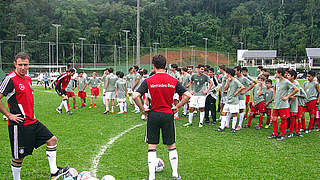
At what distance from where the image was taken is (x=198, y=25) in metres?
105

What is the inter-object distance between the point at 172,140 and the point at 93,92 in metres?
11.4

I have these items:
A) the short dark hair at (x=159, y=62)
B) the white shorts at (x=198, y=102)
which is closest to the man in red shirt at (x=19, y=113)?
the short dark hair at (x=159, y=62)

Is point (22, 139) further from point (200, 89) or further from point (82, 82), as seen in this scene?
point (82, 82)

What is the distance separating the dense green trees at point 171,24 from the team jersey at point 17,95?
251 ft

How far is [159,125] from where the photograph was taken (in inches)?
193

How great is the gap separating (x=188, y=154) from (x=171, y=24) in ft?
339

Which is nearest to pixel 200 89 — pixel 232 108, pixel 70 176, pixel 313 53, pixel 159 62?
pixel 232 108

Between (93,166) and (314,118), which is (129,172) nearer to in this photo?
(93,166)

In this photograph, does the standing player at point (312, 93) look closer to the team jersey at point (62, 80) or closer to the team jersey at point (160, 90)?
the team jersey at point (160, 90)

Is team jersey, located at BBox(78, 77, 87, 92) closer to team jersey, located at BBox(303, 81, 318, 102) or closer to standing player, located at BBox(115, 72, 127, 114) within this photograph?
standing player, located at BBox(115, 72, 127, 114)

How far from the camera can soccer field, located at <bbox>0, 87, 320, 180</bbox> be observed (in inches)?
216

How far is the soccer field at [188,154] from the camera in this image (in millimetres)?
5496

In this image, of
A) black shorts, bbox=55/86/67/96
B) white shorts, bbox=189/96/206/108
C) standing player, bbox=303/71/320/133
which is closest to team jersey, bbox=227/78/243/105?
white shorts, bbox=189/96/206/108

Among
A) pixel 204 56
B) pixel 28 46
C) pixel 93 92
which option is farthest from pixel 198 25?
pixel 93 92
